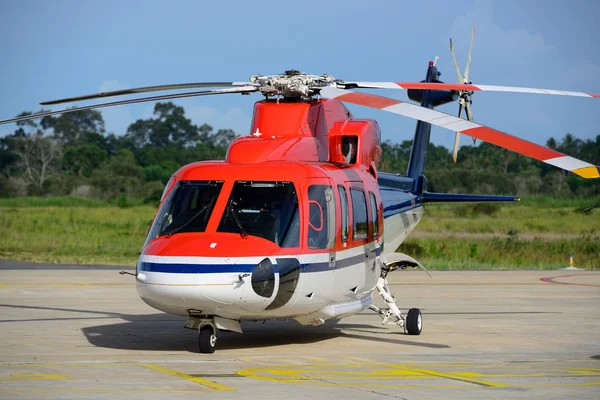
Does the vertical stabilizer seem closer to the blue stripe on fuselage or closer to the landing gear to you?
the landing gear

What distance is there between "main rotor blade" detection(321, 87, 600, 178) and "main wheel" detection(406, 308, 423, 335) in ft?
11.7

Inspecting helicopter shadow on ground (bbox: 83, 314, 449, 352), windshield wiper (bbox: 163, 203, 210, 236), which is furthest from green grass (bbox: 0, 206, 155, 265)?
windshield wiper (bbox: 163, 203, 210, 236)

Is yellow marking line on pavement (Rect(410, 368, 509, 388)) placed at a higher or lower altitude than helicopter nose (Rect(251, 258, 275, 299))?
lower

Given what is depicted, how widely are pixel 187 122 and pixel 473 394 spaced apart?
Result: 10737 cm

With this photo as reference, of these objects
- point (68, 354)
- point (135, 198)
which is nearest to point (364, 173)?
point (68, 354)

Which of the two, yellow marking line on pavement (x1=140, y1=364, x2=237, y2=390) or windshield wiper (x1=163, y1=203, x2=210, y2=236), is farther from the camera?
windshield wiper (x1=163, y1=203, x2=210, y2=236)

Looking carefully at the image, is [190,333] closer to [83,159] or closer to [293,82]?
[293,82]

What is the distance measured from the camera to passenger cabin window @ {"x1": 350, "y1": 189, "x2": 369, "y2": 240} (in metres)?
14.4

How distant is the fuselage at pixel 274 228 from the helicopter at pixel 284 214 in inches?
0.6

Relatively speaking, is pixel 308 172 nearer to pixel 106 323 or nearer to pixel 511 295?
pixel 106 323

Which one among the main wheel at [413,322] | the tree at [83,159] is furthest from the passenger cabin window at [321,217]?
the tree at [83,159]

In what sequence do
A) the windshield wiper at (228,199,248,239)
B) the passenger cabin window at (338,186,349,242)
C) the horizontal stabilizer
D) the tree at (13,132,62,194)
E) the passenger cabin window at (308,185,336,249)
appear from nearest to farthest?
the windshield wiper at (228,199,248,239)
the passenger cabin window at (308,185,336,249)
the passenger cabin window at (338,186,349,242)
the horizontal stabilizer
the tree at (13,132,62,194)

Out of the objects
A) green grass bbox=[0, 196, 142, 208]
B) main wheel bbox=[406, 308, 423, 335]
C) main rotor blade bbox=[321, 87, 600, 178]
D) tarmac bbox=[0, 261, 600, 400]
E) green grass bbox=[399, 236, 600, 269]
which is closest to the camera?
main rotor blade bbox=[321, 87, 600, 178]

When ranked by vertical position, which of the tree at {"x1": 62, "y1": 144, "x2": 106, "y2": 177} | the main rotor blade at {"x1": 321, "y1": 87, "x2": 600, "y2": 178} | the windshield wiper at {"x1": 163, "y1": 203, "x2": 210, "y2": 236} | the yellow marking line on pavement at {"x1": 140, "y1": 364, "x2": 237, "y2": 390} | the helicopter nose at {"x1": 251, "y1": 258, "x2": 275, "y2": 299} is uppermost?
the tree at {"x1": 62, "y1": 144, "x2": 106, "y2": 177}
